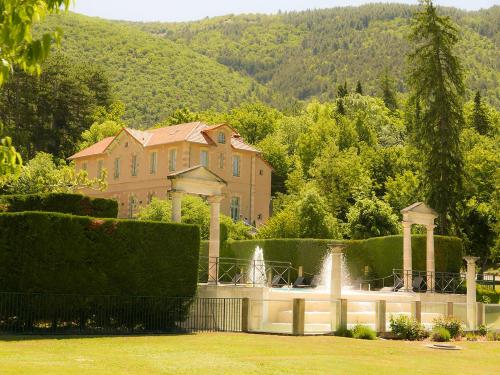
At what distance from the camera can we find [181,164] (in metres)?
61.2

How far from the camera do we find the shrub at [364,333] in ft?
79.7

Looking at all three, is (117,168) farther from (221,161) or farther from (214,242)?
(214,242)

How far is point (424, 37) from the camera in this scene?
43938 millimetres

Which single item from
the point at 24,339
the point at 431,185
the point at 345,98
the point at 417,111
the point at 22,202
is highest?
the point at 345,98

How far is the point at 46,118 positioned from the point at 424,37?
54331 millimetres

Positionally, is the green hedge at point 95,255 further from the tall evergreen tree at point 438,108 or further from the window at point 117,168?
the window at point 117,168

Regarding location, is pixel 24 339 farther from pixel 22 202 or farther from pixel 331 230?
pixel 331 230

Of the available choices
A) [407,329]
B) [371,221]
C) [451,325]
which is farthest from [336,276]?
[371,221]

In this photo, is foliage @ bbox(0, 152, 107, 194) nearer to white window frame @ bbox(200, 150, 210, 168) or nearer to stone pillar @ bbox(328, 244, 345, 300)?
white window frame @ bbox(200, 150, 210, 168)

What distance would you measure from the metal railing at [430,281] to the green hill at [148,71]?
104 m

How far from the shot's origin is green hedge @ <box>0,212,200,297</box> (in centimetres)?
2158

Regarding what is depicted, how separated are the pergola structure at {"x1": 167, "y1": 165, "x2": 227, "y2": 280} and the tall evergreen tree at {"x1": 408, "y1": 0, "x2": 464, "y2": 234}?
53.7 ft

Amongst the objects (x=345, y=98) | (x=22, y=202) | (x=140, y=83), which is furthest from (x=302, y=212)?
(x=140, y=83)

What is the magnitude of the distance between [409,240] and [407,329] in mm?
10882
